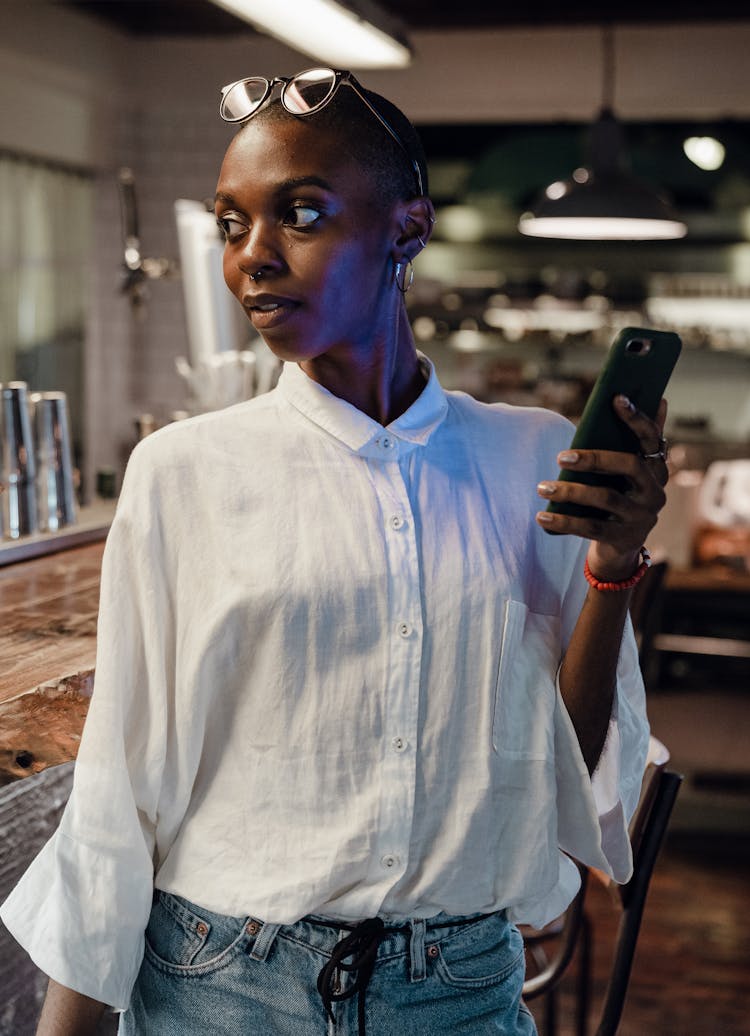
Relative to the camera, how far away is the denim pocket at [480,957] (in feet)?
3.46

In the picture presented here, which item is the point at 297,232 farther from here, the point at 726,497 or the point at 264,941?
the point at 726,497

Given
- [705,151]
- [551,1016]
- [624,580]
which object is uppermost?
[705,151]

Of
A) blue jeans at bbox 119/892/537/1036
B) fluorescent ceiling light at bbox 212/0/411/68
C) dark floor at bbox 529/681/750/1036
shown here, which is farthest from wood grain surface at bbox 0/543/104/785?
dark floor at bbox 529/681/750/1036

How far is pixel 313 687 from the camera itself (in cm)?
103

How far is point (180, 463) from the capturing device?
103 cm

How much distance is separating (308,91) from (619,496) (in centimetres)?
41

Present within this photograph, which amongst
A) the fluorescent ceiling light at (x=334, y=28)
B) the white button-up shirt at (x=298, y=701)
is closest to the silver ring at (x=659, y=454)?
the white button-up shirt at (x=298, y=701)

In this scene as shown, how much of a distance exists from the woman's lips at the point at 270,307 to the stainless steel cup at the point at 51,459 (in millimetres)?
1313

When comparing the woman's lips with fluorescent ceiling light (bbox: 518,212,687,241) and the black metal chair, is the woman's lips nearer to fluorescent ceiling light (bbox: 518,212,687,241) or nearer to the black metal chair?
the black metal chair

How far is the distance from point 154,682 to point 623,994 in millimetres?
809

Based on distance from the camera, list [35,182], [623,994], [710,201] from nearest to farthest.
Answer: [623,994] < [35,182] < [710,201]

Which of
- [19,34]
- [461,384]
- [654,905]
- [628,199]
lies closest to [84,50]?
[19,34]

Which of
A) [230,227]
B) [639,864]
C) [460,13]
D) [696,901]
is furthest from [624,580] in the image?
[460,13]

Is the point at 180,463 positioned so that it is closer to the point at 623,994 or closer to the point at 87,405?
the point at 623,994
